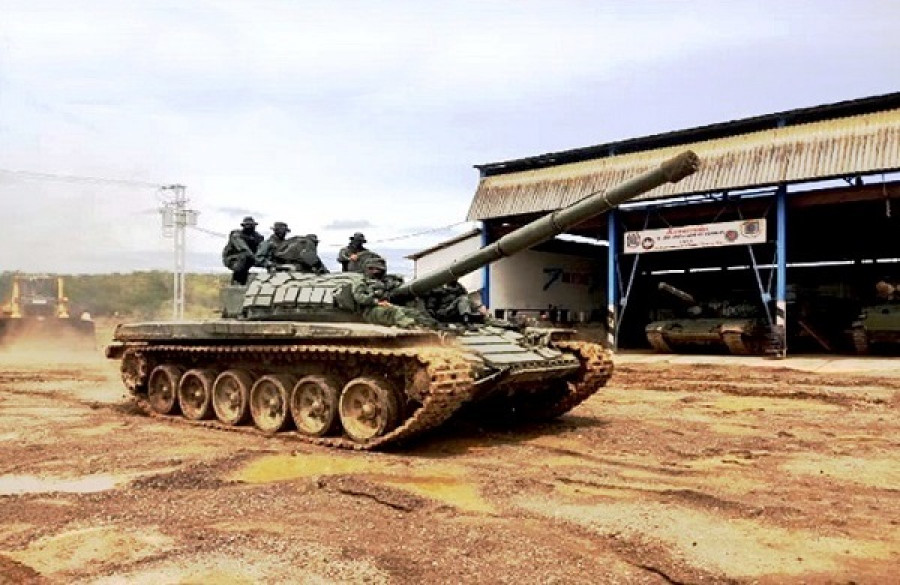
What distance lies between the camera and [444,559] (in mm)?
5305

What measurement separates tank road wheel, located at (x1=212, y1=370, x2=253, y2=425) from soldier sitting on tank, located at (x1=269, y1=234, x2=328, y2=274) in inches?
75.2

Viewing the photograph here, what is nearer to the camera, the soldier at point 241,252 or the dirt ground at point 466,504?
the dirt ground at point 466,504

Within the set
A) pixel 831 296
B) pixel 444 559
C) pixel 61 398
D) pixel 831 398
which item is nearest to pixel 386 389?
pixel 444 559

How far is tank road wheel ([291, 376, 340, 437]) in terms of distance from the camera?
10.2 meters

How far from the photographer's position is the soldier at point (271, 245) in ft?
41.8

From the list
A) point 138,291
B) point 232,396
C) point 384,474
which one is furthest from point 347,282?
point 138,291

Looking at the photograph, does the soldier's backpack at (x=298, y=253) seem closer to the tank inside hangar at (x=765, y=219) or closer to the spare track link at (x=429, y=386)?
the spare track link at (x=429, y=386)

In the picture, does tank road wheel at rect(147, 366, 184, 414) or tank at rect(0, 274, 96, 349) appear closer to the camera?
tank road wheel at rect(147, 366, 184, 414)

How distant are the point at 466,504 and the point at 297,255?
6836 millimetres

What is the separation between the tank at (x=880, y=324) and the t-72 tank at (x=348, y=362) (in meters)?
15.3

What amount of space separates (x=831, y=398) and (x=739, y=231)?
911cm

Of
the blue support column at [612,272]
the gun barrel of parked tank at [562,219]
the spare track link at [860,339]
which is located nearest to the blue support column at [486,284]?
the blue support column at [612,272]

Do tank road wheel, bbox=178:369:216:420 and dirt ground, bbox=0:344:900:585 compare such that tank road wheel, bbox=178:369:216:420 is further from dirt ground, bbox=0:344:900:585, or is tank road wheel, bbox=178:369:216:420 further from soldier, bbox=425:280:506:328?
soldier, bbox=425:280:506:328

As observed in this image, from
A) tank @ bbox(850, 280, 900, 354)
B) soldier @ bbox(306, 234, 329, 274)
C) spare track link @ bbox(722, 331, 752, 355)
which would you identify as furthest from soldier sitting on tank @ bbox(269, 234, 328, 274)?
tank @ bbox(850, 280, 900, 354)
